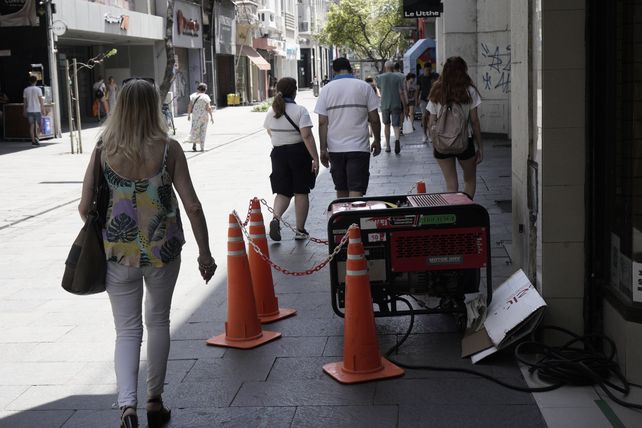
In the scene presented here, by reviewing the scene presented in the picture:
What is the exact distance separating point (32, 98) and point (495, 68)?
40.0 feet

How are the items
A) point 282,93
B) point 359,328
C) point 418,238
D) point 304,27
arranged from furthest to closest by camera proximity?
1. point 304,27
2. point 282,93
3. point 418,238
4. point 359,328

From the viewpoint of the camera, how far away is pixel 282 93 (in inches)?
365

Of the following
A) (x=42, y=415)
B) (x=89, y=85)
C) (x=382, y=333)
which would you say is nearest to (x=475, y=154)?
(x=382, y=333)

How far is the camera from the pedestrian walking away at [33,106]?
81.1ft

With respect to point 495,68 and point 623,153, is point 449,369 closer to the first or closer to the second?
point 623,153

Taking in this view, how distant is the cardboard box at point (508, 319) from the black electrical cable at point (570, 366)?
101 millimetres

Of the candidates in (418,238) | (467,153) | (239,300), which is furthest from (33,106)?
(418,238)

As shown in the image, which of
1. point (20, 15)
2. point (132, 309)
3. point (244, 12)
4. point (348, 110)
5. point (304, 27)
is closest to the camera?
point (132, 309)

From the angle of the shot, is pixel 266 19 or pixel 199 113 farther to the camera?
pixel 266 19

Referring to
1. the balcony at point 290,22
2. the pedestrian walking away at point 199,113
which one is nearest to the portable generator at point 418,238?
the pedestrian walking away at point 199,113

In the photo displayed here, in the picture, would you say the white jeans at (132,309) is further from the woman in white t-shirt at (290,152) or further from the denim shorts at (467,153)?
the denim shorts at (467,153)

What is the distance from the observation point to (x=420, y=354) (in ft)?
18.5

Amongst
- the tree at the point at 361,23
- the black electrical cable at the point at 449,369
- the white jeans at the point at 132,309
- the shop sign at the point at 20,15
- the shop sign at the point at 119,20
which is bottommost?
the black electrical cable at the point at 449,369

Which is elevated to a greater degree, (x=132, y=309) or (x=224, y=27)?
(x=224, y=27)
